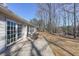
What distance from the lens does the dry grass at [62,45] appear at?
5.01 m

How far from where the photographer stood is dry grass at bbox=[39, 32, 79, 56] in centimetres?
501

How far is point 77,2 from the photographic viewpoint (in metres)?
5.15

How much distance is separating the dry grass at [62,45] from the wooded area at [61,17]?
0.26 meters

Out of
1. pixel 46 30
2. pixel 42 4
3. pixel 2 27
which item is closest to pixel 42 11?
pixel 42 4

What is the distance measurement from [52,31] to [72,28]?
85cm

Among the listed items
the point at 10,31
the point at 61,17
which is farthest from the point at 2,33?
the point at 61,17

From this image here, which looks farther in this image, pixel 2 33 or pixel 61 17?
pixel 61 17

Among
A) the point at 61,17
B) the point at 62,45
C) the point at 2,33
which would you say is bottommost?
the point at 62,45

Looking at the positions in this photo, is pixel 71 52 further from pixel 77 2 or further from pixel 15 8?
pixel 15 8

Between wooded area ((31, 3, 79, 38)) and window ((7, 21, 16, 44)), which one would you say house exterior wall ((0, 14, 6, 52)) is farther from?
wooded area ((31, 3, 79, 38))

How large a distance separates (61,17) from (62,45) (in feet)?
3.75

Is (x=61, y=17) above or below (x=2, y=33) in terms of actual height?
above

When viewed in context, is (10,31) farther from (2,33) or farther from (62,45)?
(62,45)

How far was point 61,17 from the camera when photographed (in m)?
5.66
